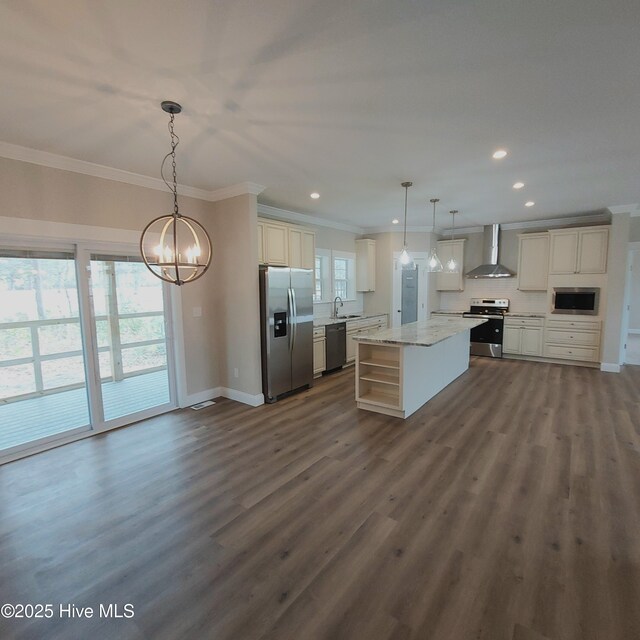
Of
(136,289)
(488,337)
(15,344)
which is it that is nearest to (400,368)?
(136,289)

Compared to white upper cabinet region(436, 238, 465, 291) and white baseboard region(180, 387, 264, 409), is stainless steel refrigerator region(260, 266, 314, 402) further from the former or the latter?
white upper cabinet region(436, 238, 465, 291)

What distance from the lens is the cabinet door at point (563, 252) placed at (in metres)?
6.15

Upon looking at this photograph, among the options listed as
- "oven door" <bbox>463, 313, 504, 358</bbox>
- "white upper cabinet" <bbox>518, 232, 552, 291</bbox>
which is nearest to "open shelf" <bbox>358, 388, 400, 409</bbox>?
"oven door" <bbox>463, 313, 504, 358</bbox>

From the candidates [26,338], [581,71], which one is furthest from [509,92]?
[26,338]

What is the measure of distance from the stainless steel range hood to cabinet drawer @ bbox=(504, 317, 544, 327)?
935 mm

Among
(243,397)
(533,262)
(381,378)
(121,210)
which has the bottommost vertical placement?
(243,397)

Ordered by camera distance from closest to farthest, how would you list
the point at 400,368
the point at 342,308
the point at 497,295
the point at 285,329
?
the point at 400,368, the point at 285,329, the point at 342,308, the point at 497,295

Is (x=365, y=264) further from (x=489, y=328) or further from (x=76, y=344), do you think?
(x=76, y=344)

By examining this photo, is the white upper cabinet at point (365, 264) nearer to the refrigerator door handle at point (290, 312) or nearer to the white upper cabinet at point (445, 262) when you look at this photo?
the white upper cabinet at point (445, 262)

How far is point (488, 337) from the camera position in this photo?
23.2ft

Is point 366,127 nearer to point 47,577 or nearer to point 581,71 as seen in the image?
point 581,71

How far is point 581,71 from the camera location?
77.9 inches

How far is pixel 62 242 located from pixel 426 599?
4.11 meters

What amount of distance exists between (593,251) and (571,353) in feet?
6.14
